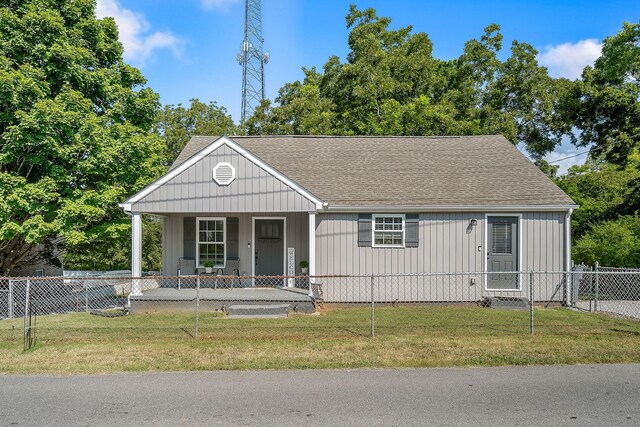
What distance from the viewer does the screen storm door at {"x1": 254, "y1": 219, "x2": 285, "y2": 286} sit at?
14672mm

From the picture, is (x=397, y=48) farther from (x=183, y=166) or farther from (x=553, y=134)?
(x=183, y=166)

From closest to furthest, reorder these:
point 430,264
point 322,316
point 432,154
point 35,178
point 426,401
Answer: point 426,401
point 322,316
point 430,264
point 35,178
point 432,154

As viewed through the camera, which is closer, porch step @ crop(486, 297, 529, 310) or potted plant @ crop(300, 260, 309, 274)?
porch step @ crop(486, 297, 529, 310)

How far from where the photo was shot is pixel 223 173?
42.3ft

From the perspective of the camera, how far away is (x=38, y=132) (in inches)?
Result: 545

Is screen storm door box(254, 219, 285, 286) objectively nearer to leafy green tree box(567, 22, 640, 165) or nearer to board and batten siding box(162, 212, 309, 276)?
board and batten siding box(162, 212, 309, 276)

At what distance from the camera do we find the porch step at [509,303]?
41.5 feet

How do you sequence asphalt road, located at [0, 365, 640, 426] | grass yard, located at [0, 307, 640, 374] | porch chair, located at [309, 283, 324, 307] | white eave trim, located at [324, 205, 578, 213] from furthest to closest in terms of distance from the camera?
1. white eave trim, located at [324, 205, 578, 213]
2. porch chair, located at [309, 283, 324, 307]
3. grass yard, located at [0, 307, 640, 374]
4. asphalt road, located at [0, 365, 640, 426]

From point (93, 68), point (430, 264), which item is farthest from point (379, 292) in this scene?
point (93, 68)

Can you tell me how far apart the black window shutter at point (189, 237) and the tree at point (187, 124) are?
1624 cm

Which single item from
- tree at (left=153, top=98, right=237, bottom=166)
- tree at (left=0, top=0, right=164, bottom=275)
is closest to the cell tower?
tree at (left=153, top=98, right=237, bottom=166)

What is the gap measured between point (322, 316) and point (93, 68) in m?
12.5

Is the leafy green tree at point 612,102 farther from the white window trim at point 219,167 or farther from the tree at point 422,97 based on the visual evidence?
the white window trim at point 219,167

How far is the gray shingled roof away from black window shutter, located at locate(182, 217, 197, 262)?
1837mm
